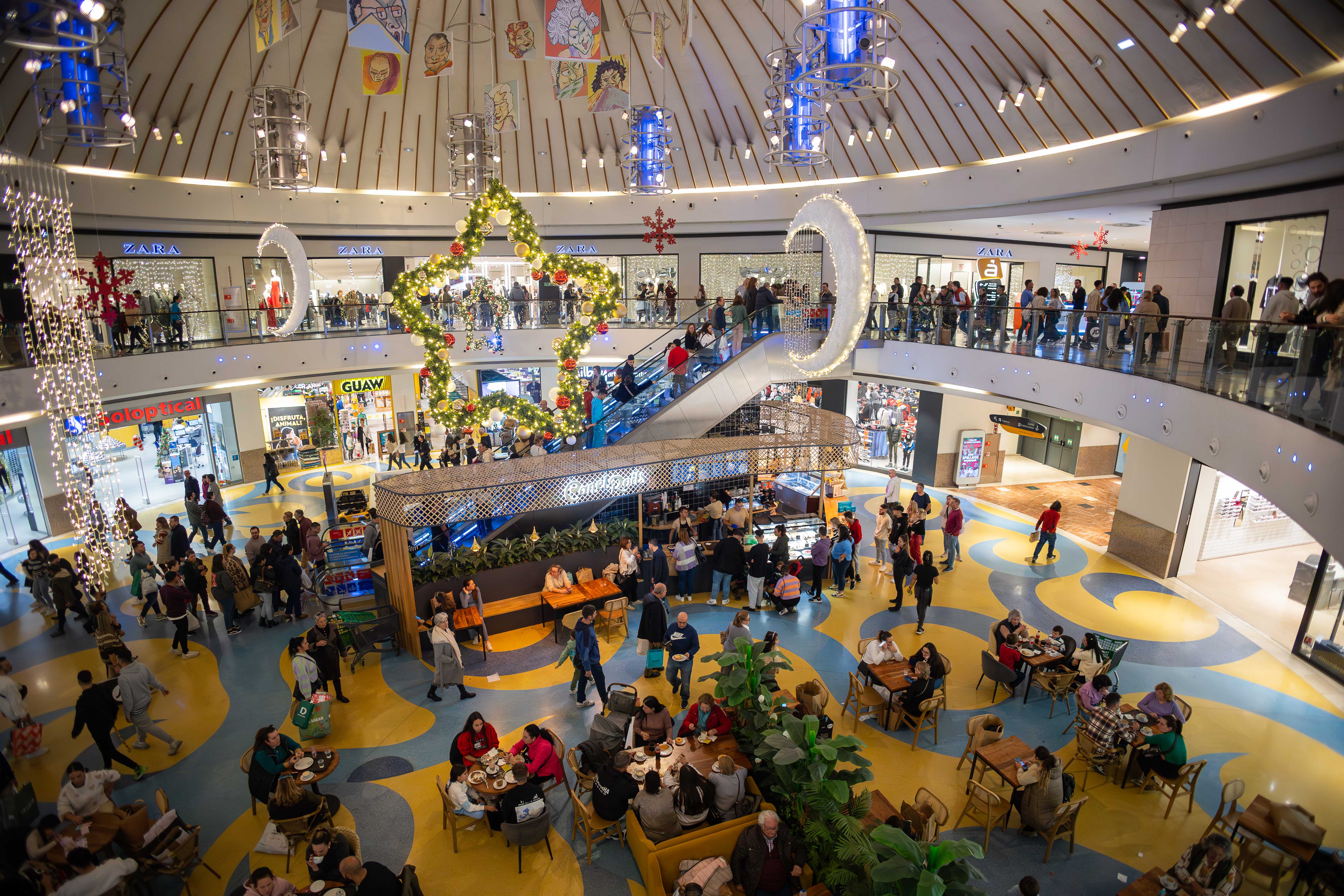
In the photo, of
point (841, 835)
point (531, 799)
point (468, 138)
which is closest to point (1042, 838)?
point (841, 835)

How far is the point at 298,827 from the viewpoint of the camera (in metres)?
6.86

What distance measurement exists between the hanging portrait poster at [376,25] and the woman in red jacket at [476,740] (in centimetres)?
790

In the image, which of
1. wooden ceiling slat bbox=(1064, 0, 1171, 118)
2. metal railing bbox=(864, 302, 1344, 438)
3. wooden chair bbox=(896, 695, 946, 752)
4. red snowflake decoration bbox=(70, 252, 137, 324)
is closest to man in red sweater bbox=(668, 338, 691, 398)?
metal railing bbox=(864, 302, 1344, 438)

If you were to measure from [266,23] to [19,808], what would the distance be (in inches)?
360

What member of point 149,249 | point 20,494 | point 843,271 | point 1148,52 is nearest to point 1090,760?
point 843,271

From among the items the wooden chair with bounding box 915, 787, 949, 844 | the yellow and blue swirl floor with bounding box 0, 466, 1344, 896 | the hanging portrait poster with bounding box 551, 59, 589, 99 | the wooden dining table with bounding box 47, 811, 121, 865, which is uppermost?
the hanging portrait poster with bounding box 551, 59, 589, 99

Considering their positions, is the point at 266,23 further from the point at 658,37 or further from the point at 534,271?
the point at 534,271

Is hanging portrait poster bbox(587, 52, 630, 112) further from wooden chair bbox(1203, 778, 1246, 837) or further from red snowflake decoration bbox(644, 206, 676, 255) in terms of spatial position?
wooden chair bbox(1203, 778, 1246, 837)

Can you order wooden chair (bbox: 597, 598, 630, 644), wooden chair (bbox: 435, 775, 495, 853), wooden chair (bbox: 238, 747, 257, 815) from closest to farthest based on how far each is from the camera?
wooden chair (bbox: 435, 775, 495, 853) < wooden chair (bbox: 238, 747, 257, 815) < wooden chair (bbox: 597, 598, 630, 644)

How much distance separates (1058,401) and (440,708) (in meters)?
11.5

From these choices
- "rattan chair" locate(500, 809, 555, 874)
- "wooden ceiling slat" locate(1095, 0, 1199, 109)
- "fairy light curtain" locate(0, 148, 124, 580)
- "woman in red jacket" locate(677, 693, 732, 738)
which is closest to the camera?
"rattan chair" locate(500, 809, 555, 874)

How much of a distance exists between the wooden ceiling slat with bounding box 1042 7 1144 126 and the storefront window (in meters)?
21.6

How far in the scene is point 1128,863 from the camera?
6.96m

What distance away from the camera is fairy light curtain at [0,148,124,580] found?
10.4m
